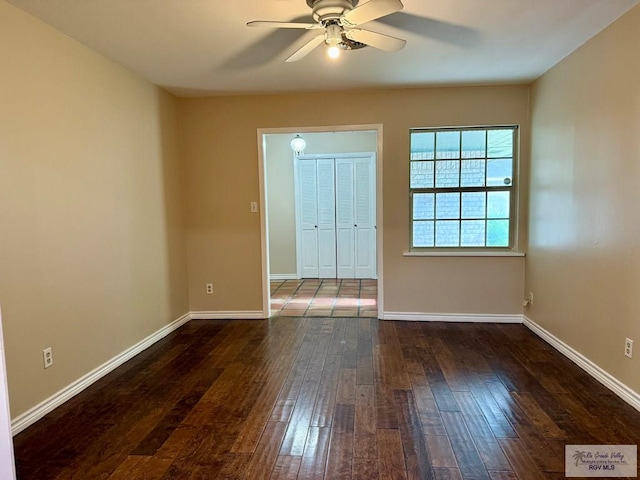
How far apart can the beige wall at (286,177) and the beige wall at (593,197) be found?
3217 mm

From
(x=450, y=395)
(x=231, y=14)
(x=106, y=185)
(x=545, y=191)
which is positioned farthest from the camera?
(x=545, y=191)

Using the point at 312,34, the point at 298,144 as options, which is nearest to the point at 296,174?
the point at 298,144

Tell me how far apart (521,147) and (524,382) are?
2.32m

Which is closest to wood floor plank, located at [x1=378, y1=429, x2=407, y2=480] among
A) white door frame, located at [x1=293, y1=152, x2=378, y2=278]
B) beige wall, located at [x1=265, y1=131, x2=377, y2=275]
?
white door frame, located at [x1=293, y1=152, x2=378, y2=278]

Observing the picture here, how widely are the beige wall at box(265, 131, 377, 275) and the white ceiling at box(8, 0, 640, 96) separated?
268 centimetres

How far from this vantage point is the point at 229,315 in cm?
433

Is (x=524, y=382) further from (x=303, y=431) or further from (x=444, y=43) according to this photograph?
(x=444, y=43)

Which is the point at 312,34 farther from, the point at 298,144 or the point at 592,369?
the point at 298,144

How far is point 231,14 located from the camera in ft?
7.70

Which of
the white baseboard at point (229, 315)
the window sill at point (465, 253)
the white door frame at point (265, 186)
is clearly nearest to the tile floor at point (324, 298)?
the white baseboard at point (229, 315)

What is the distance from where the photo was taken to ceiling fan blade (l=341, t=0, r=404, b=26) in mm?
1870

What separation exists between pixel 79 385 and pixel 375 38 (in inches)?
116

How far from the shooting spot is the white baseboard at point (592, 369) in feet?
7.74

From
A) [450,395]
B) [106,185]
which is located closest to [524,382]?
[450,395]
